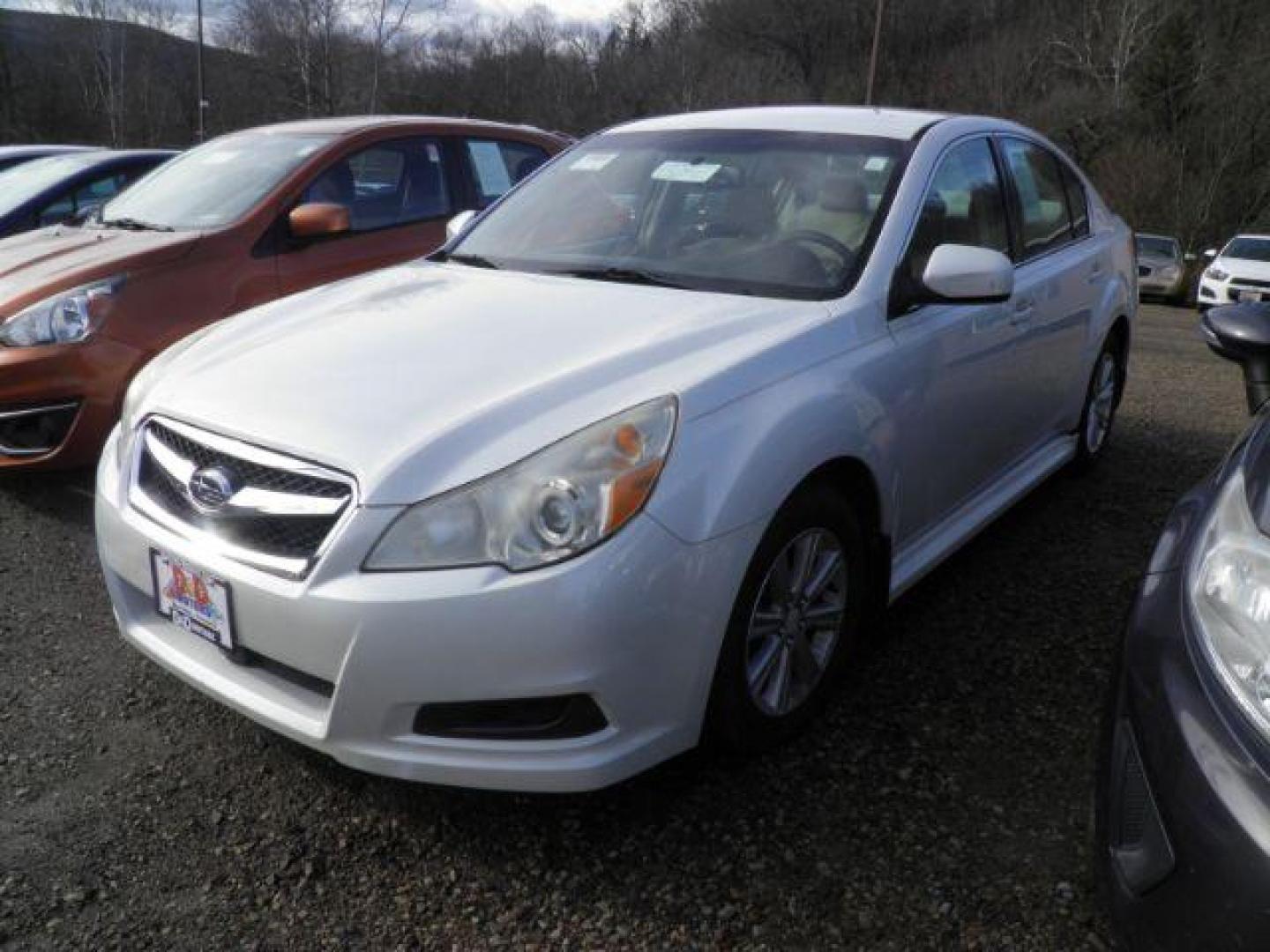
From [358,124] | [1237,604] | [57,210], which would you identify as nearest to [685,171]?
[1237,604]

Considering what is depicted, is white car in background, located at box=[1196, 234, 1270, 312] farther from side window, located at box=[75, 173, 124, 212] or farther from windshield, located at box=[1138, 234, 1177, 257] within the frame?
side window, located at box=[75, 173, 124, 212]

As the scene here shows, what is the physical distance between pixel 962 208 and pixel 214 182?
141 inches

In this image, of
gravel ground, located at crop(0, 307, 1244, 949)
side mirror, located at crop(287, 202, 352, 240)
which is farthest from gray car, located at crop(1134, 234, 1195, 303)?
gravel ground, located at crop(0, 307, 1244, 949)

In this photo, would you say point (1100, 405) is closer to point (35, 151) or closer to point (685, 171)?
point (685, 171)

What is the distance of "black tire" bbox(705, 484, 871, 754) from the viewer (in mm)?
2127

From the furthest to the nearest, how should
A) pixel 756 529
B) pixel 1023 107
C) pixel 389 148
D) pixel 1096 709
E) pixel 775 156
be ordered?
pixel 1023 107 < pixel 389 148 < pixel 775 156 < pixel 1096 709 < pixel 756 529

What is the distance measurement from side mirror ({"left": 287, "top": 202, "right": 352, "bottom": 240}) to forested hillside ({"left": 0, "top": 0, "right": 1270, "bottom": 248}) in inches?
1142

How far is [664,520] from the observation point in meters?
1.91

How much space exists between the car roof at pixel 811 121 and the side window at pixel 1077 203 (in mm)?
1011

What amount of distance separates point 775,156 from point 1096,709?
6.02 ft

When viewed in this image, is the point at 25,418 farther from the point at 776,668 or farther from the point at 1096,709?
the point at 1096,709

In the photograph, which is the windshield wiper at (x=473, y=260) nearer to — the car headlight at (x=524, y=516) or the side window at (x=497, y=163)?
the car headlight at (x=524, y=516)

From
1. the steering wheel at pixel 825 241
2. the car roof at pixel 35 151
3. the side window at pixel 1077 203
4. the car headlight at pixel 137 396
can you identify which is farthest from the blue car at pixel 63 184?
the side window at pixel 1077 203

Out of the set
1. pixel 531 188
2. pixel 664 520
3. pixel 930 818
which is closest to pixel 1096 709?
pixel 930 818
